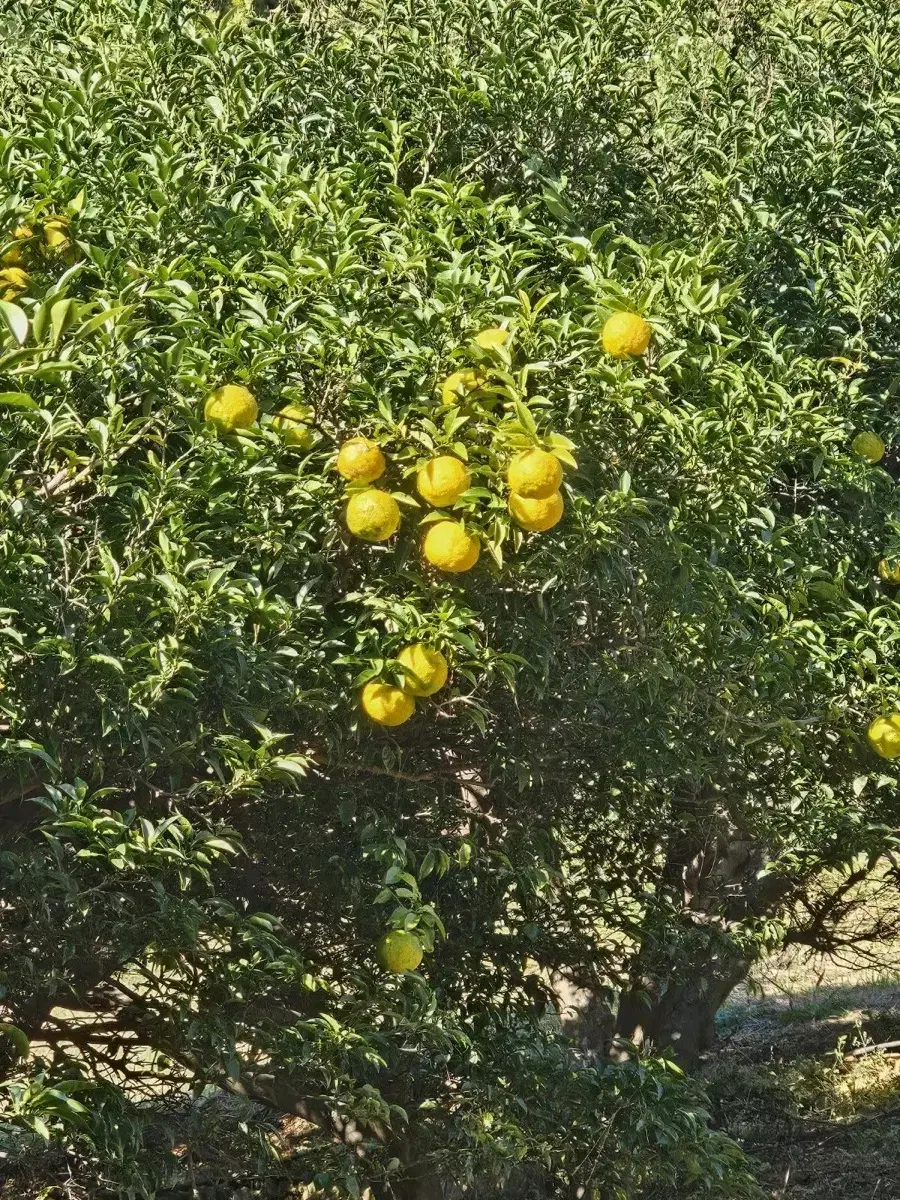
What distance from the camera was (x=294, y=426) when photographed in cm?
246

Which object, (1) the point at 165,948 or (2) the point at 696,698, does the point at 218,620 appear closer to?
(1) the point at 165,948

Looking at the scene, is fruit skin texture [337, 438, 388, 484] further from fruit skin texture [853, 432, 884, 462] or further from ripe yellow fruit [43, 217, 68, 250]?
fruit skin texture [853, 432, 884, 462]

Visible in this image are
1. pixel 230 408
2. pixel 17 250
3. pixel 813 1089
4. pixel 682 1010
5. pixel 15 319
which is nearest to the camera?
pixel 15 319

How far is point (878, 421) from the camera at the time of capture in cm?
328

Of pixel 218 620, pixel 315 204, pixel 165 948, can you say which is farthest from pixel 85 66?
pixel 165 948

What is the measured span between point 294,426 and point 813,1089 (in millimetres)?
4924

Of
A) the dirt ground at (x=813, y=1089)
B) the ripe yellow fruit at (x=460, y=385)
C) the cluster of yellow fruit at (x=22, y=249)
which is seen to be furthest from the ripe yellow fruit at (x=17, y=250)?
the dirt ground at (x=813, y=1089)

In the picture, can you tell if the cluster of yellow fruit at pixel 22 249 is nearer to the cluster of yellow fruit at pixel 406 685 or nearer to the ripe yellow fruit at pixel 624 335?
the cluster of yellow fruit at pixel 406 685

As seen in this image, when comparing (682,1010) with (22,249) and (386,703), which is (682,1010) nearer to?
(386,703)

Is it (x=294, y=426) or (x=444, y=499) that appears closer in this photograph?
(x=444, y=499)

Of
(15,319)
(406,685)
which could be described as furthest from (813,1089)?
(15,319)

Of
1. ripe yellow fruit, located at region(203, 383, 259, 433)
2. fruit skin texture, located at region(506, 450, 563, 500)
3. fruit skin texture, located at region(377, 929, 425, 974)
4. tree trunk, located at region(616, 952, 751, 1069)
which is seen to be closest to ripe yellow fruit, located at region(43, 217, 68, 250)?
Answer: ripe yellow fruit, located at region(203, 383, 259, 433)

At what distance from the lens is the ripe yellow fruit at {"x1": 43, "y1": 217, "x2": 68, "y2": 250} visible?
250 centimetres

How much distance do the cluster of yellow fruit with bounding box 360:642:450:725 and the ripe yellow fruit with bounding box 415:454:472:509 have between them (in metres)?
0.25
